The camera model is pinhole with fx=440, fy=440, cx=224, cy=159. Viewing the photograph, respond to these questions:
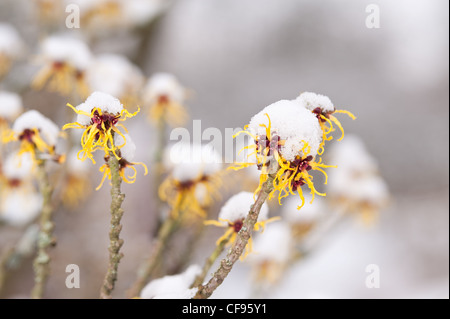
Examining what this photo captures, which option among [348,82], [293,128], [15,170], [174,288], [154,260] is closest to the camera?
[293,128]

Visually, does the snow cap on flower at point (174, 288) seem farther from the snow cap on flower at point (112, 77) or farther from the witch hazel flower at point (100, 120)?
the snow cap on flower at point (112, 77)

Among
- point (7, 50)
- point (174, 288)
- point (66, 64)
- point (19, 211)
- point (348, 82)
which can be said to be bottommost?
point (174, 288)

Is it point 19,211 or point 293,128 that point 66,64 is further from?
point 293,128

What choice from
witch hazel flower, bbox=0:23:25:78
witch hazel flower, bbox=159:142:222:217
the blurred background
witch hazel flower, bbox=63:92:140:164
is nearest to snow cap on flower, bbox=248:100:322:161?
witch hazel flower, bbox=63:92:140:164

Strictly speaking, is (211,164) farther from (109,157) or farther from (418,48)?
(418,48)

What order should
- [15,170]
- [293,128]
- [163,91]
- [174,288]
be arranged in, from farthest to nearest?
[163,91] < [15,170] < [174,288] < [293,128]

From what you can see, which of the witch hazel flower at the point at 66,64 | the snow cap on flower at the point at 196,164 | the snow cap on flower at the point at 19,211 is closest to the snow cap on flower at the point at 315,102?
the snow cap on flower at the point at 196,164

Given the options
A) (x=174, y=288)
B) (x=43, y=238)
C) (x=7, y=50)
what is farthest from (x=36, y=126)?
(x=7, y=50)
